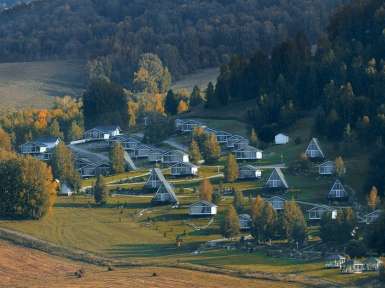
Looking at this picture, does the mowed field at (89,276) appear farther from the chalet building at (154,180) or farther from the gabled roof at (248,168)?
the gabled roof at (248,168)

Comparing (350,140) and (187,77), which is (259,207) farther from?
(187,77)

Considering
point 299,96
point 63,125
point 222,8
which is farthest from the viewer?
point 222,8

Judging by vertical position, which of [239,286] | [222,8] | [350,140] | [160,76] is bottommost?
[239,286]

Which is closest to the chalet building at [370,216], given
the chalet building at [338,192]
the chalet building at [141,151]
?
the chalet building at [338,192]

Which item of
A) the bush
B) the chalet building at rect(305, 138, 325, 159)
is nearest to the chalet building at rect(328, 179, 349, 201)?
the chalet building at rect(305, 138, 325, 159)

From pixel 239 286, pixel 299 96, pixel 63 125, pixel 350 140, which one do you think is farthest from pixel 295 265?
pixel 63 125
